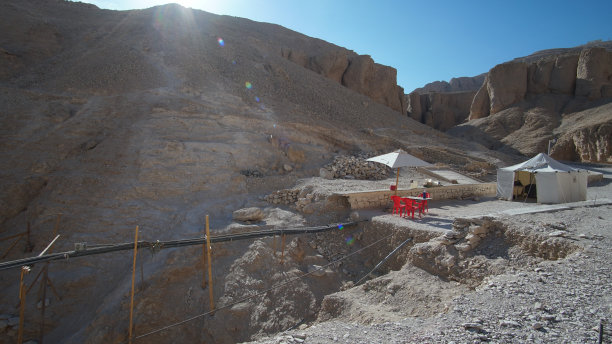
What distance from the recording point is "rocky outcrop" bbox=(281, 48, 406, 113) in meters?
32.5

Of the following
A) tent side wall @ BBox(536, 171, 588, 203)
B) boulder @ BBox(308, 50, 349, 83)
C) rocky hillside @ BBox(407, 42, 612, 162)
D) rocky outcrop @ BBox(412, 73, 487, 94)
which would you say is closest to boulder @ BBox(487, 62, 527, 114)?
rocky hillside @ BBox(407, 42, 612, 162)

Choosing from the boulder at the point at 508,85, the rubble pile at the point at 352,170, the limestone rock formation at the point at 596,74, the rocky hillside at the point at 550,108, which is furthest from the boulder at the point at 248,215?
the limestone rock formation at the point at 596,74

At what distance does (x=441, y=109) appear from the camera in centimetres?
4303

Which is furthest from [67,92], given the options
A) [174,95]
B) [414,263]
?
[414,263]

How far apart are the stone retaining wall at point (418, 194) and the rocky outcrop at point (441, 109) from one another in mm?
31201

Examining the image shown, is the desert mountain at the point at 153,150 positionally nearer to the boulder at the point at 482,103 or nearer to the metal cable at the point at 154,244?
the metal cable at the point at 154,244

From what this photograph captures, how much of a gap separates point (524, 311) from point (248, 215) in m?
6.84

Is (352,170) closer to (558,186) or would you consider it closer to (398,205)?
(398,205)

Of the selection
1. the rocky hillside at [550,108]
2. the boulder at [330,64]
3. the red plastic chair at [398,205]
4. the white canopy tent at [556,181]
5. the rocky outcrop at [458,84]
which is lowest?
the red plastic chair at [398,205]

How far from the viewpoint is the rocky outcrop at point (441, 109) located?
140 feet

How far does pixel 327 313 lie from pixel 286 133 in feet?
34.9

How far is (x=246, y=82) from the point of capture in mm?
19688

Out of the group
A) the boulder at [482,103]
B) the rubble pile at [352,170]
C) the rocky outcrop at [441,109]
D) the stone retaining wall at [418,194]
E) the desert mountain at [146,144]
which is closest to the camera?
the desert mountain at [146,144]

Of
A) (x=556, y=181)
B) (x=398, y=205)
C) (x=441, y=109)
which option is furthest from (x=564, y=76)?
(x=398, y=205)
